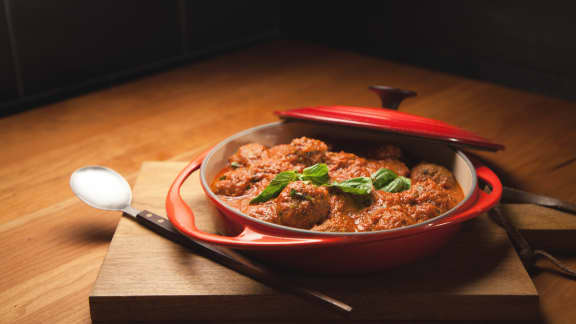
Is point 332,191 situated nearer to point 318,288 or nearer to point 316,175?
point 316,175

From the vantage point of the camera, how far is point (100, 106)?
1998mm

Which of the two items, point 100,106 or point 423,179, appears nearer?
point 423,179

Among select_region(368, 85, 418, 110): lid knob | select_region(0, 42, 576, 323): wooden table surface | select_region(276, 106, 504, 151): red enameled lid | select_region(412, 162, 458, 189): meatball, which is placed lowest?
select_region(0, 42, 576, 323): wooden table surface

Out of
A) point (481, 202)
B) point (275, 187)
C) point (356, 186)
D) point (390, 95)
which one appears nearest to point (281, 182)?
point (275, 187)

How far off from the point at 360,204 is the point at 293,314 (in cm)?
24

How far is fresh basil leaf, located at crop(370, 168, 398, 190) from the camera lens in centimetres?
111

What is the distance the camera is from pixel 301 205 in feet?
3.13

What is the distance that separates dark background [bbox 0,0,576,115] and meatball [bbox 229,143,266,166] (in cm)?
117

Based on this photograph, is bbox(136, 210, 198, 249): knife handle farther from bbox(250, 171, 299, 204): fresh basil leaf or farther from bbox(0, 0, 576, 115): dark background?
bbox(0, 0, 576, 115): dark background

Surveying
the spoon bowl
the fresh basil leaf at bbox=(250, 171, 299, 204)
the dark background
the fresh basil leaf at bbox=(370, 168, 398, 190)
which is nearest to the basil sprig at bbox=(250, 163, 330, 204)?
the fresh basil leaf at bbox=(250, 171, 299, 204)

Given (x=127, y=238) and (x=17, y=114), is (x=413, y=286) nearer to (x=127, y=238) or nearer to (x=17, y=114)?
(x=127, y=238)

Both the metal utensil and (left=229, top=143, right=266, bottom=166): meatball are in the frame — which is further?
(left=229, top=143, right=266, bottom=166): meatball

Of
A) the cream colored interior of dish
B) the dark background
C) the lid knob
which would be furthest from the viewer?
the dark background

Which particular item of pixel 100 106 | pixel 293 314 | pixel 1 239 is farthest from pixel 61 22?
pixel 293 314
